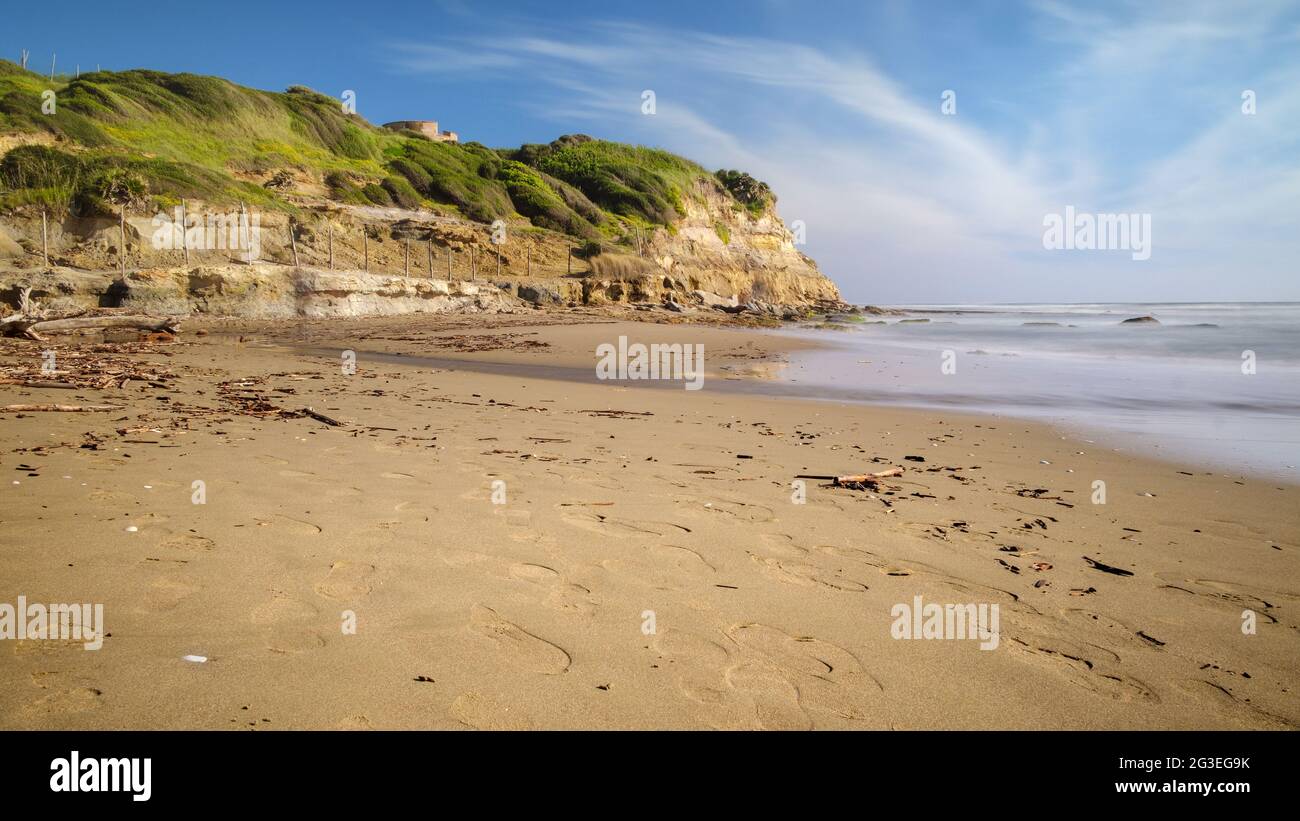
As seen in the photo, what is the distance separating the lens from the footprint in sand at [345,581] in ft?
A: 9.29

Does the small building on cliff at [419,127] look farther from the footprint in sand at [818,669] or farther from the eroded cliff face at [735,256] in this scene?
the footprint in sand at [818,669]

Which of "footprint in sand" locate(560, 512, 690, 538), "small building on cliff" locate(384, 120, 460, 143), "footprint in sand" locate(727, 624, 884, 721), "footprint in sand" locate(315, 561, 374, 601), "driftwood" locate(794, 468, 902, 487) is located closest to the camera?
"footprint in sand" locate(727, 624, 884, 721)

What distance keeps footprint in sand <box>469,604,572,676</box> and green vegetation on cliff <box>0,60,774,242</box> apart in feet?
92.1

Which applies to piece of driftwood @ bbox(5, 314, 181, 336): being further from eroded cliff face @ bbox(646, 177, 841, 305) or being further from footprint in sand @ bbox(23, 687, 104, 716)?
eroded cliff face @ bbox(646, 177, 841, 305)

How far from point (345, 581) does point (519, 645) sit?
0.96 metres

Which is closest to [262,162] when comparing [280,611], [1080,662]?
[280,611]

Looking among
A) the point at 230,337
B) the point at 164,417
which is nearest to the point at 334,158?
the point at 230,337

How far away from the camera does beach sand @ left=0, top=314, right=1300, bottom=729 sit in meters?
2.22

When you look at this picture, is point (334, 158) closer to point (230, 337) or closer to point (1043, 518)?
point (230, 337)

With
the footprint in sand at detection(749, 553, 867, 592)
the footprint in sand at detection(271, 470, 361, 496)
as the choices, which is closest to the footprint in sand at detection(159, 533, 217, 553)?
the footprint in sand at detection(271, 470, 361, 496)

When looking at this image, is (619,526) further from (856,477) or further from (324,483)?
(856,477)

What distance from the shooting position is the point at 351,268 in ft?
98.2
